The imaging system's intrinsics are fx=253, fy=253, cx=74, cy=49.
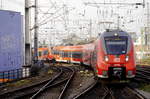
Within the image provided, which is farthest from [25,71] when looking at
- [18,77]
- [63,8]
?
[63,8]

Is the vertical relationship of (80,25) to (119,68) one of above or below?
above

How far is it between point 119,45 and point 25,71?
9422 millimetres

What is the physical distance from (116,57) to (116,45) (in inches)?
26.9

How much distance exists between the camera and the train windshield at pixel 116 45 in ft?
43.1

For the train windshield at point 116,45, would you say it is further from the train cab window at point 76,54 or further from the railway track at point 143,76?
the train cab window at point 76,54

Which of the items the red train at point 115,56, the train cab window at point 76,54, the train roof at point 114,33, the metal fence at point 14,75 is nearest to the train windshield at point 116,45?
the red train at point 115,56

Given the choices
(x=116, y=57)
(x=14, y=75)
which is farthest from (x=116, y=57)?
(x=14, y=75)

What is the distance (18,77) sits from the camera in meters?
19.1

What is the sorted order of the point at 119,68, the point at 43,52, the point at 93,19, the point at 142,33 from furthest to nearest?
the point at 142,33 < the point at 43,52 < the point at 93,19 < the point at 119,68

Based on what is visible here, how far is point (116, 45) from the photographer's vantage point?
43.5ft

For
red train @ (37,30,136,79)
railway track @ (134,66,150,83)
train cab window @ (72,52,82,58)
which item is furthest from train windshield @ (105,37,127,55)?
train cab window @ (72,52,82,58)

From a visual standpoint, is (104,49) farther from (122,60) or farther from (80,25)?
(80,25)

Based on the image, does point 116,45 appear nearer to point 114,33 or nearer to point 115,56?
point 115,56

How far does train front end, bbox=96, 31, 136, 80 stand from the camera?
42.1 ft
